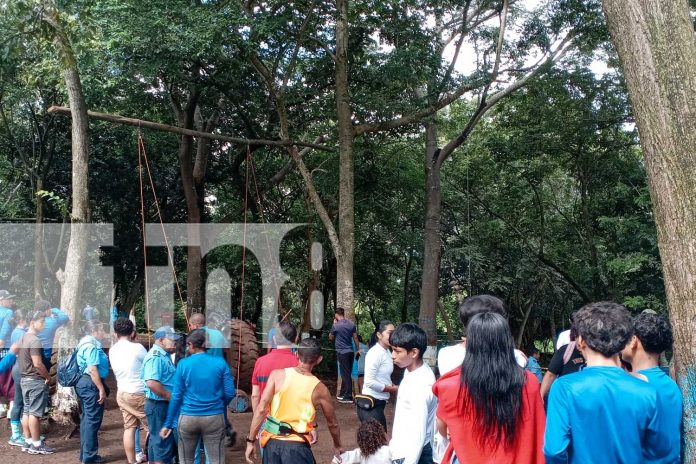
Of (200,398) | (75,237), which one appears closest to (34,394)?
(75,237)

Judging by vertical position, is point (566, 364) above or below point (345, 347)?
above

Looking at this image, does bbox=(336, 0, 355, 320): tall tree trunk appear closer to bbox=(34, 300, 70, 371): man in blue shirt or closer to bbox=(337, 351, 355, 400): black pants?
bbox=(337, 351, 355, 400): black pants

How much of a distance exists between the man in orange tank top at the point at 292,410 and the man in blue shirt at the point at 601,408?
6.42ft

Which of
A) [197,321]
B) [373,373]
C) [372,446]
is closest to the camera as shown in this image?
[372,446]

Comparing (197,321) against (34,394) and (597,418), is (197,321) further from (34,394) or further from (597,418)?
(597,418)

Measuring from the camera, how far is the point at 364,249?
20016 mm

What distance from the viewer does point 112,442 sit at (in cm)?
827

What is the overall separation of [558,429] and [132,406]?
5115mm

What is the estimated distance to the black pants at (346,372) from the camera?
10.9 meters

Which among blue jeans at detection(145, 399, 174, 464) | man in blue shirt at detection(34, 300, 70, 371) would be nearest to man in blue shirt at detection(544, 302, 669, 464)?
blue jeans at detection(145, 399, 174, 464)

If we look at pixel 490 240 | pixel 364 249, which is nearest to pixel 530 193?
pixel 490 240

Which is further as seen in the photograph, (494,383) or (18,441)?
(18,441)

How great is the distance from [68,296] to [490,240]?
45.2ft

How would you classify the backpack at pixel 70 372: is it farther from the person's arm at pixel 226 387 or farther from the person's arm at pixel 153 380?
the person's arm at pixel 226 387
